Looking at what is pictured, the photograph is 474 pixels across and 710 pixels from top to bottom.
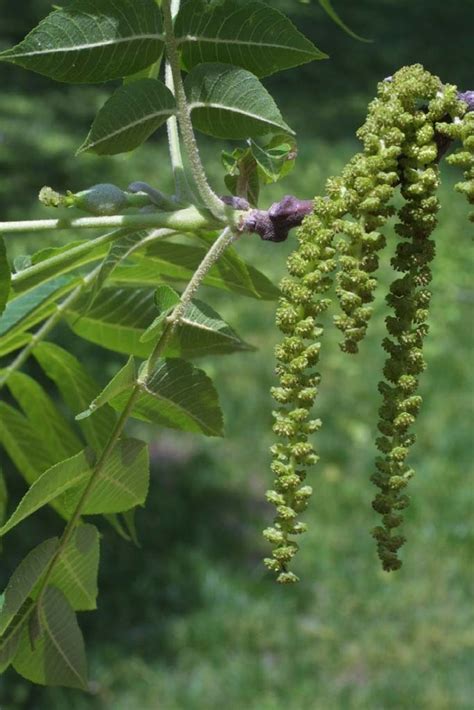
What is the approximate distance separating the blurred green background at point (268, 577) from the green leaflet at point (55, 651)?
284cm

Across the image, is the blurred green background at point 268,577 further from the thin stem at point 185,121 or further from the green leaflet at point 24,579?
the thin stem at point 185,121

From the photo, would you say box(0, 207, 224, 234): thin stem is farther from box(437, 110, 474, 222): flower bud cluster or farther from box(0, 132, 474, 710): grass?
box(0, 132, 474, 710): grass

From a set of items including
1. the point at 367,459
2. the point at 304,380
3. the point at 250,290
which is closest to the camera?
the point at 304,380

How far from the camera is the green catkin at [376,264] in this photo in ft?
3.54

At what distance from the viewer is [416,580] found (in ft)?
15.2

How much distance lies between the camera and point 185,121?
4.21 feet

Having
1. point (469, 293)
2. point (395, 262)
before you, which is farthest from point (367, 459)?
point (395, 262)

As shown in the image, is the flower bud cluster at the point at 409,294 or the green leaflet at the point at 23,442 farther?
the green leaflet at the point at 23,442

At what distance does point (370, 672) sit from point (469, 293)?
3.10m

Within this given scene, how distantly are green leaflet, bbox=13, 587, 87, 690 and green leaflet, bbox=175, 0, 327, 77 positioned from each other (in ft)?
2.04

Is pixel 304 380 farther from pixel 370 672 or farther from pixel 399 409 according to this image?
pixel 370 672

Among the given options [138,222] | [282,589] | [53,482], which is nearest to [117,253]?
[138,222]

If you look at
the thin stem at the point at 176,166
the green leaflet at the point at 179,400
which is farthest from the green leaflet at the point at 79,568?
the thin stem at the point at 176,166

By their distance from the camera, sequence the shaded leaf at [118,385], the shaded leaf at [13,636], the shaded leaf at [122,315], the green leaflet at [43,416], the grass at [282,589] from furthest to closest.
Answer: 1. the grass at [282,589]
2. the green leaflet at [43,416]
3. the shaded leaf at [122,315]
4. the shaded leaf at [13,636]
5. the shaded leaf at [118,385]
